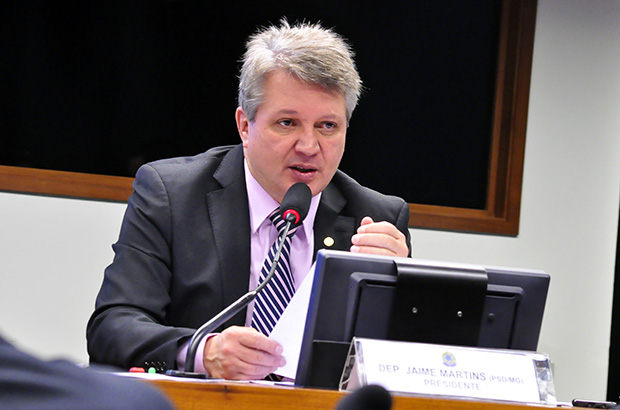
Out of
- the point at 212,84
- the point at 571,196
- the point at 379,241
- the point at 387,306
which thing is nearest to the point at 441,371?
the point at 387,306

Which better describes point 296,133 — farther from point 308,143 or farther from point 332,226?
point 332,226

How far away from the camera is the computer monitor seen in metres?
1.30

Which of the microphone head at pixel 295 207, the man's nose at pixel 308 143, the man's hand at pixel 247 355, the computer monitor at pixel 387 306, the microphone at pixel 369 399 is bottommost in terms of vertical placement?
the man's hand at pixel 247 355

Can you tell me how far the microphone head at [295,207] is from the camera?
1.61m

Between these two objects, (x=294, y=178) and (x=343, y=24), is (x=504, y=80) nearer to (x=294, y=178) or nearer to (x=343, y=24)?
(x=343, y=24)

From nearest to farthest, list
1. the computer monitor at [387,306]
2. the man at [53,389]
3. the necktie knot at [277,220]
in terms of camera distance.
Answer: the man at [53,389] < the computer monitor at [387,306] < the necktie knot at [277,220]

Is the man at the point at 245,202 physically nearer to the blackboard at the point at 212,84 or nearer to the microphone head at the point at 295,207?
the microphone head at the point at 295,207

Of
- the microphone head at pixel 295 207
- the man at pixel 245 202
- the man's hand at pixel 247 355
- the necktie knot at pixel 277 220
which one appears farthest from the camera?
the necktie knot at pixel 277 220

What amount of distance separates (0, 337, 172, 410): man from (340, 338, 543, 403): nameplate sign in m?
0.83

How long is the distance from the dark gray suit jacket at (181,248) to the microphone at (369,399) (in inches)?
50.3

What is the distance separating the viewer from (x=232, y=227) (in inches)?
79.0

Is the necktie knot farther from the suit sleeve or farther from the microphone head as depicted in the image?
the microphone head

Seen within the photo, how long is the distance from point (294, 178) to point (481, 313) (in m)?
0.78

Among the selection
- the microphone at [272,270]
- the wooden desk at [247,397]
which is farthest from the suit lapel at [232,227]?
the wooden desk at [247,397]
